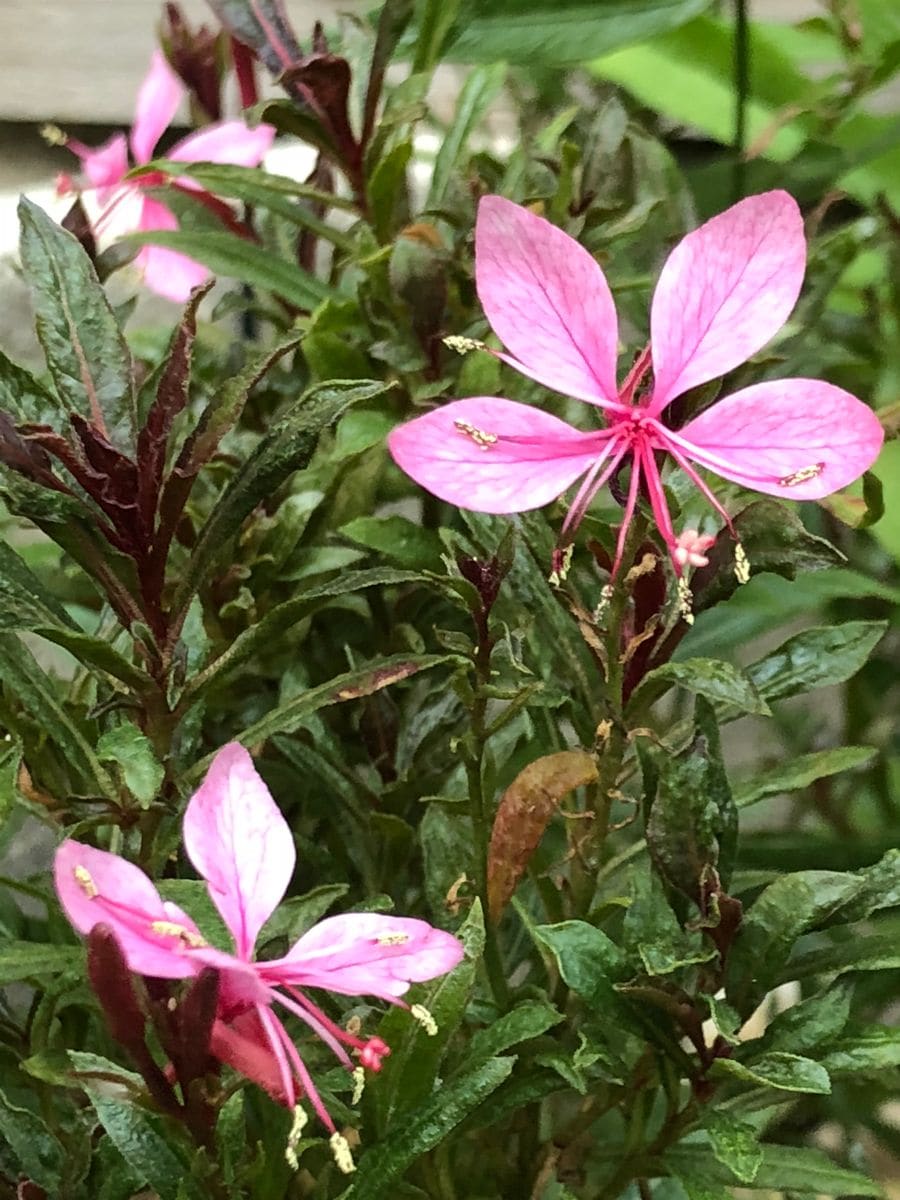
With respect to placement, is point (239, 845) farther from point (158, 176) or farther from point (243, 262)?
point (158, 176)

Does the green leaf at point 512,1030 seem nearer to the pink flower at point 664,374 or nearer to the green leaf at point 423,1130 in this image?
the green leaf at point 423,1130

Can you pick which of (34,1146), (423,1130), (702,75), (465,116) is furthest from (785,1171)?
(702,75)

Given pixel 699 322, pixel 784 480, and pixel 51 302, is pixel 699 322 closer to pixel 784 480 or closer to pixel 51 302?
pixel 784 480

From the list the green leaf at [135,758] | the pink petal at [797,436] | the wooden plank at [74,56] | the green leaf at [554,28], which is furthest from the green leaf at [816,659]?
the wooden plank at [74,56]

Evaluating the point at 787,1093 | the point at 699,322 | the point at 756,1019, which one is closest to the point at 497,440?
the point at 699,322

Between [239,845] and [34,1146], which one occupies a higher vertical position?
[239,845]

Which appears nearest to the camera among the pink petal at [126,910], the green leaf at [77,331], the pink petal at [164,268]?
the pink petal at [126,910]
